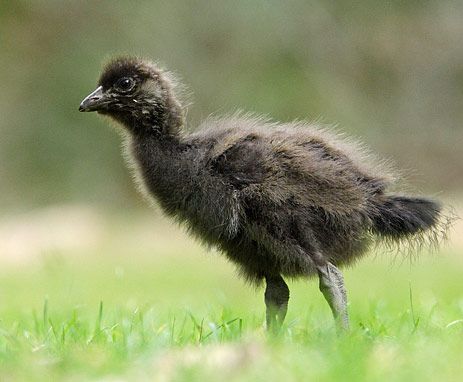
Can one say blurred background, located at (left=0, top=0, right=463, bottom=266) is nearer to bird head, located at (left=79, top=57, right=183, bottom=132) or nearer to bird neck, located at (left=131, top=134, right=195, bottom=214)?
bird head, located at (left=79, top=57, right=183, bottom=132)

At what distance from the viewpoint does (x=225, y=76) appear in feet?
74.3

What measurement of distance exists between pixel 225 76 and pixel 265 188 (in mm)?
17128

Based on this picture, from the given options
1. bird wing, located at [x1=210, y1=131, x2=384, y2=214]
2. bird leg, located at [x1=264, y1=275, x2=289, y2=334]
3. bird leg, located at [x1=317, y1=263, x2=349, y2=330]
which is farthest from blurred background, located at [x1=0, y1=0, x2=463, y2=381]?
bird leg, located at [x1=317, y1=263, x2=349, y2=330]

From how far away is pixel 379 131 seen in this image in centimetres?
2311

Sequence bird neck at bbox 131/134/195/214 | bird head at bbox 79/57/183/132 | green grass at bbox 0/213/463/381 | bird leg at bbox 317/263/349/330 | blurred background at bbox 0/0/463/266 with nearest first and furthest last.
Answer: green grass at bbox 0/213/463/381, bird leg at bbox 317/263/349/330, bird neck at bbox 131/134/195/214, bird head at bbox 79/57/183/132, blurred background at bbox 0/0/463/266

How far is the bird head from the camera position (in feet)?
20.3

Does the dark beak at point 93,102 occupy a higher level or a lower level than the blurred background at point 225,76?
lower

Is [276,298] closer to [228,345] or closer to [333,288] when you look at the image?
[333,288]

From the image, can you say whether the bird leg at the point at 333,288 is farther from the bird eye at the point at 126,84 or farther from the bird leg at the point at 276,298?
the bird eye at the point at 126,84

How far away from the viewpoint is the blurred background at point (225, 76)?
21.8m

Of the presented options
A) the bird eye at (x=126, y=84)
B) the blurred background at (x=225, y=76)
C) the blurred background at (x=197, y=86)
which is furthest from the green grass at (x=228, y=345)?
the blurred background at (x=225, y=76)

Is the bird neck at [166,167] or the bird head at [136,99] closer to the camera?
the bird neck at [166,167]

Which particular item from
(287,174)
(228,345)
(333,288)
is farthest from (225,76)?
(228,345)

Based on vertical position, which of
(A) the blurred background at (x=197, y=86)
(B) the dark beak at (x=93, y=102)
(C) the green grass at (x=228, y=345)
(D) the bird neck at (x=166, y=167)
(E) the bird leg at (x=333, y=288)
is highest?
(A) the blurred background at (x=197, y=86)
